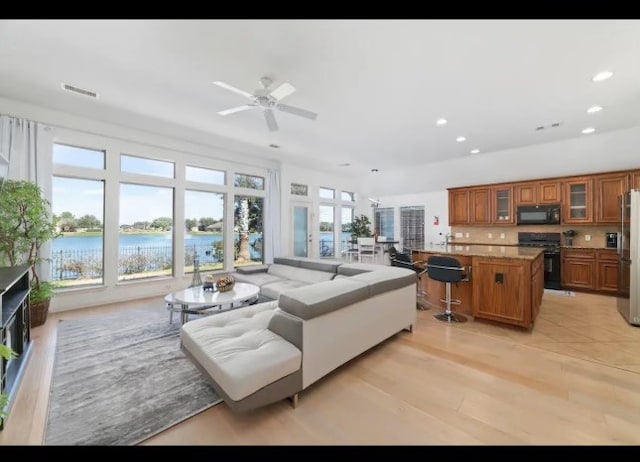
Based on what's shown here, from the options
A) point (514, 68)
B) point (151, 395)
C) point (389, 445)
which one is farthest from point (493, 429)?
point (514, 68)

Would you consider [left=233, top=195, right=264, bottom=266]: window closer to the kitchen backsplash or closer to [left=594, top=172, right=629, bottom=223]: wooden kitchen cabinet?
the kitchen backsplash

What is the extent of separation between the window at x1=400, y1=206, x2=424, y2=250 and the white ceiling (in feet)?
11.2

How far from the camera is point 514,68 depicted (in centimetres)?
272

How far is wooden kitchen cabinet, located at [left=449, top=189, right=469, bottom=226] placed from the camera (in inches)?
256

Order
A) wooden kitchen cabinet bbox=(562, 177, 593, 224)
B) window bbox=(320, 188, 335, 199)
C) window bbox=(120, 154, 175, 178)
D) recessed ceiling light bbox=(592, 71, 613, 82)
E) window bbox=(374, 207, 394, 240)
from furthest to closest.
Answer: window bbox=(374, 207, 394, 240)
window bbox=(320, 188, 335, 199)
wooden kitchen cabinet bbox=(562, 177, 593, 224)
window bbox=(120, 154, 175, 178)
recessed ceiling light bbox=(592, 71, 613, 82)

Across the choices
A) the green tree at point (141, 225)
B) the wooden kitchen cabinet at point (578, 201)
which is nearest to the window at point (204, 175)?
the green tree at point (141, 225)

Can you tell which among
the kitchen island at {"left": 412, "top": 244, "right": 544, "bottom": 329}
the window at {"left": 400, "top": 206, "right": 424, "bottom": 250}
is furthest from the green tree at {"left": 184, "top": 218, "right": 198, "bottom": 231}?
the window at {"left": 400, "top": 206, "right": 424, "bottom": 250}

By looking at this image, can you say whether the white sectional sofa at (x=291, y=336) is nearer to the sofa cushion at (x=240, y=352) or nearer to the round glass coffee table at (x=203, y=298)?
the sofa cushion at (x=240, y=352)

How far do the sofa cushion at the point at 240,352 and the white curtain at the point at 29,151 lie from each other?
11.5ft

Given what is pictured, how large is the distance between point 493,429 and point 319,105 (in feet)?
12.2

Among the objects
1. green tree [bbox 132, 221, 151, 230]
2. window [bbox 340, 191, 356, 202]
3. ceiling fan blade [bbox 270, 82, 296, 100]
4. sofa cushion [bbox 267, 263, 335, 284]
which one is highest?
ceiling fan blade [bbox 270, 82, 296, 100]

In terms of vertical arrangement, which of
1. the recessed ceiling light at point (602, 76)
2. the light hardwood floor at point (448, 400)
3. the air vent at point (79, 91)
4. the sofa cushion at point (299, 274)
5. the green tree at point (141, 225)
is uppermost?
the air vent at point (79, 91)

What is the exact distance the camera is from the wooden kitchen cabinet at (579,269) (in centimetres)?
490

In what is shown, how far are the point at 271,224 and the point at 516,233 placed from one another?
5695 mm
